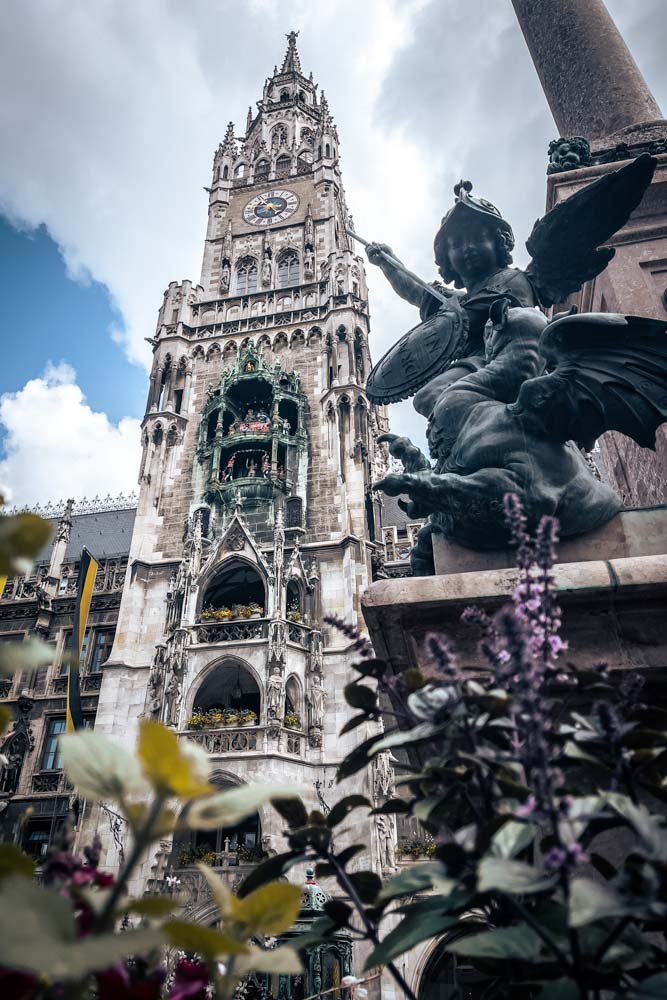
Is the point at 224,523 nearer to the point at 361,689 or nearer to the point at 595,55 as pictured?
the point at 595,55

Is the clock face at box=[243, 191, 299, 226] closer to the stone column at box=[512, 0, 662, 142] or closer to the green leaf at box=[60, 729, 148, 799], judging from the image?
the stone column at box=[512, 0, 662, 142]

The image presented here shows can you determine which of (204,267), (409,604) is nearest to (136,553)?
(204,267)

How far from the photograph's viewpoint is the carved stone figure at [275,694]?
20.3m

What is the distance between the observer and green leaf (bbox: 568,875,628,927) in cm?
88

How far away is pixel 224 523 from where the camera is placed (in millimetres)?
25750

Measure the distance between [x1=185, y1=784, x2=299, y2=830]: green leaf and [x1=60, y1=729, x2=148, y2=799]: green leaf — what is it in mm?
77

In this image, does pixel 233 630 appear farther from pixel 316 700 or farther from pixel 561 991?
pixel 561 991

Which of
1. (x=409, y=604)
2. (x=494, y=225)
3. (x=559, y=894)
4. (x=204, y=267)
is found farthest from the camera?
(x=204, y=267)

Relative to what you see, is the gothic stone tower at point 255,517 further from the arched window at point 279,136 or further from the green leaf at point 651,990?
the green leaf at point 651,990

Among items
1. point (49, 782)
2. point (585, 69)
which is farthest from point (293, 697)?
point (585, 69)

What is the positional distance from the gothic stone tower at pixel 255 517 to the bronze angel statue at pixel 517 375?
14.4 meters

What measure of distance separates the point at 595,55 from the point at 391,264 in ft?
12.9

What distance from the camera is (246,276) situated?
117ft

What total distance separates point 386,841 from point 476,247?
724 inches
